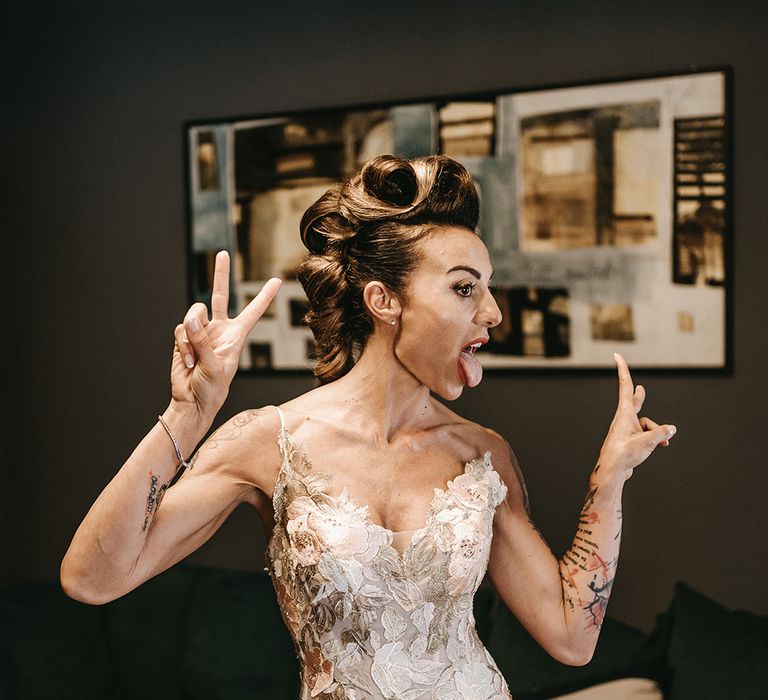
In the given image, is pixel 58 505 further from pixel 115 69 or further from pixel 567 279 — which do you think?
pixel 567 279

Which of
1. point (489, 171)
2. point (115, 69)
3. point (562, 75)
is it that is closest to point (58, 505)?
point (115, 69)

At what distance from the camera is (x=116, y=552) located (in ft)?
5.01

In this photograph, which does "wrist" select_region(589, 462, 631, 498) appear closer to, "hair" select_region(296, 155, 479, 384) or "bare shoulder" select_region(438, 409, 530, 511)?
Result: "bare shoulder" select_region(438, 409, 530, 511)

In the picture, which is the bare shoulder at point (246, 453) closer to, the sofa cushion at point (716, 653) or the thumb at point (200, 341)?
the thumb at point (200, 341)

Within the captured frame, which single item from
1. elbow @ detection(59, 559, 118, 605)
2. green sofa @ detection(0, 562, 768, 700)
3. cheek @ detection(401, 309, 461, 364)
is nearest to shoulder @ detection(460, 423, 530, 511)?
cheek @ detection(401, 309, 461, 364)

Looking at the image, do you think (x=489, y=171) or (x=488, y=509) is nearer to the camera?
(x=488, y=509)

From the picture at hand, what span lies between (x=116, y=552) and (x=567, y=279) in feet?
6.69

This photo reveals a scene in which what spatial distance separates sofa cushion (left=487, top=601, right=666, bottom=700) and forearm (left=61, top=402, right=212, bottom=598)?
1626mm

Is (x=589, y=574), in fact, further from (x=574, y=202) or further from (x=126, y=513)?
(x=574, y=202)

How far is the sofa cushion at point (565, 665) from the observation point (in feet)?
9.11

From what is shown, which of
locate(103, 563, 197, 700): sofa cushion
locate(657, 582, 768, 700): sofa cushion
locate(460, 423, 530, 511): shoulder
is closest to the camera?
locate(460, 423, 530, 511): shoulder

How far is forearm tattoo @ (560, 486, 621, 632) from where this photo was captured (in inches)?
71.7

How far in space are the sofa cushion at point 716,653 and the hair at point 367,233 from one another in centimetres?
144

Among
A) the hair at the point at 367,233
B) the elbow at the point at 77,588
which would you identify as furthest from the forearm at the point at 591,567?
the elbow at the point at 77,588
